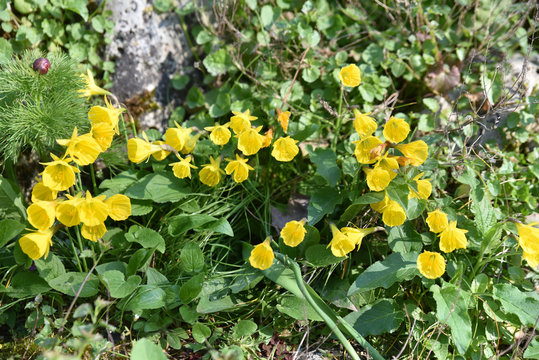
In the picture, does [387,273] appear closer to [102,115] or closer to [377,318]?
[377,318]

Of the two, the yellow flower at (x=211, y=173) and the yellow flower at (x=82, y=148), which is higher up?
the yellow flower at (x=82, y=148)

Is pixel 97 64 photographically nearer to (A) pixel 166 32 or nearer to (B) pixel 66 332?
(A) pixel 166 32

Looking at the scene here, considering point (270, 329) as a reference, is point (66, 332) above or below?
A: above

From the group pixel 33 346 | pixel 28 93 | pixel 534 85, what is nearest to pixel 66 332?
pixel 33 346

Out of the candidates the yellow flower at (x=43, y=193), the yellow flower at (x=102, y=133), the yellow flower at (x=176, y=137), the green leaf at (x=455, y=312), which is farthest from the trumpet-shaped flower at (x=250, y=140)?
the green leaf at (x=455, y=312)

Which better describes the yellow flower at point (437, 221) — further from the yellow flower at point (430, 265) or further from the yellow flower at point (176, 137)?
the yellow flower at point (176, 137)

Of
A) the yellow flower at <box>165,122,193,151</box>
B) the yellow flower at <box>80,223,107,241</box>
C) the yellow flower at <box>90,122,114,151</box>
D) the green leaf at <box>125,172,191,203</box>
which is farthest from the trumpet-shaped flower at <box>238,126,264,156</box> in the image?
the yellow flower at <box>80,223,107,241</box>

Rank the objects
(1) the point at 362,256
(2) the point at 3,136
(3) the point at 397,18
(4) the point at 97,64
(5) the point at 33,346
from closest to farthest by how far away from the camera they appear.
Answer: (5) the point at 33,346, (2) the point at 3,136, (1) the point at 362,256, (4) the point at 97,64, (3) the point at 397,18
